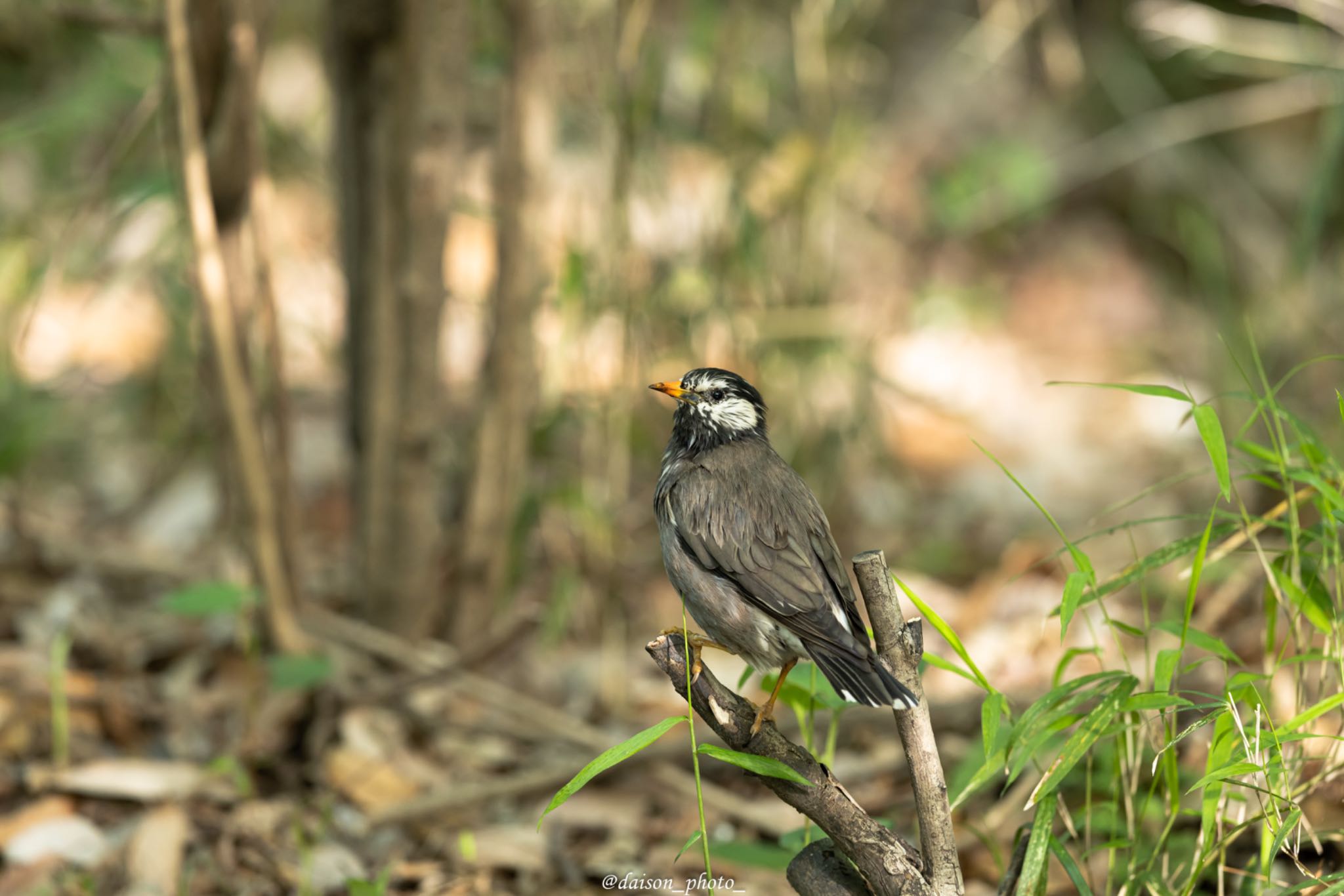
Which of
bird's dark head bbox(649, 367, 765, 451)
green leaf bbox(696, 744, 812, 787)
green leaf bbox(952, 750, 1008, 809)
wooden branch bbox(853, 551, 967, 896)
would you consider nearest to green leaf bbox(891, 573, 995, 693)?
wooden branch bbox(853, 551, 967, 896)

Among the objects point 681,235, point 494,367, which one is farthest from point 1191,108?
point 494,367

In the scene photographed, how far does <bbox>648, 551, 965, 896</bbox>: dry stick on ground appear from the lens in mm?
2076

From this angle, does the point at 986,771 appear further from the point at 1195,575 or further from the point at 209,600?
the point at 209,600

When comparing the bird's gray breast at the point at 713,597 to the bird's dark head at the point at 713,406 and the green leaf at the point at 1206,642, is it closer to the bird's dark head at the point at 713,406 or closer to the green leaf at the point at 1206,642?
the bird's dark head at the point at 713,406

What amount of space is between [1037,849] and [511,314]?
2467 mm

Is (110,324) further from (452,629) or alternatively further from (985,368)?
(985,368)

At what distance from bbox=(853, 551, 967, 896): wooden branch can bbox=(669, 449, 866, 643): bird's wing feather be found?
0.24m

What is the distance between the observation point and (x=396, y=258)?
392cm

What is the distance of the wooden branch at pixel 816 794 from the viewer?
208 centimetres

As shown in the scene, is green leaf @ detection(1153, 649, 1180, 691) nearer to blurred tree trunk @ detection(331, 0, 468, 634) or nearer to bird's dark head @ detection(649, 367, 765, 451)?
bird's dark head @ detection(649, 367, 765, 451)

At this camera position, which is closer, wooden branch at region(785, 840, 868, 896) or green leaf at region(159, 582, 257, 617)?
wooden branch at region(785, 840, 868, 896)

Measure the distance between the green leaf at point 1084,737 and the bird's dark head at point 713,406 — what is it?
1.13 meters

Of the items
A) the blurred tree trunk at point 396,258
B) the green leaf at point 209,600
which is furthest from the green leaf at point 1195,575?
the blurred tree trunk at point 396,258

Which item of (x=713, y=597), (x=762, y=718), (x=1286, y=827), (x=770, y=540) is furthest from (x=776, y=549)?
(x=1286, y=827)
